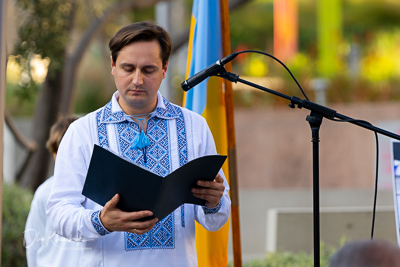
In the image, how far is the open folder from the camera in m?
2.07

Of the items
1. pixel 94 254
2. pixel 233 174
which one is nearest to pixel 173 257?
pixel 94 254

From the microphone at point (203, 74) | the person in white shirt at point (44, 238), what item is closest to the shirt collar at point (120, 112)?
the microphone at point (203, 74)

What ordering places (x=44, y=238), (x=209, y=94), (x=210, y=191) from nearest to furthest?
(x=210, y=191) < (x=44, y=238) < (x=209, y=94)

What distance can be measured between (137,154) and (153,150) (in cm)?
6

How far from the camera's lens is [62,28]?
610 centimetres

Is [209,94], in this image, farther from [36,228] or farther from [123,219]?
[123,219]

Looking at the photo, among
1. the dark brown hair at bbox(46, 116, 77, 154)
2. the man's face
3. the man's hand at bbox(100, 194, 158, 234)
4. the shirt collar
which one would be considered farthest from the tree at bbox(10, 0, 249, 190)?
the man's hand at bbox(100, 194, 158, 234)

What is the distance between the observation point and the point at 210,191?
2.28m

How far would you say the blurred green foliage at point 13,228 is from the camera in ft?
18.9

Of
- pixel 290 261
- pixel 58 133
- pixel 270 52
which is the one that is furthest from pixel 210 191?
pixel 270 52

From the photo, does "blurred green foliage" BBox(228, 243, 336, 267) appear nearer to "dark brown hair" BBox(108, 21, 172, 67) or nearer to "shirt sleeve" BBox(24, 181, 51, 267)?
"shirt sleeve" BBox(24, 181, 51, 267)

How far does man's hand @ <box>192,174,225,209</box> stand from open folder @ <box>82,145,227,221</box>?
65 millimetres

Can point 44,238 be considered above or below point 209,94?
below

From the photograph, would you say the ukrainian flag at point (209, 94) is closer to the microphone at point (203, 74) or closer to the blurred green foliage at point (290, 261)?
the microphone at point (203, 74)
